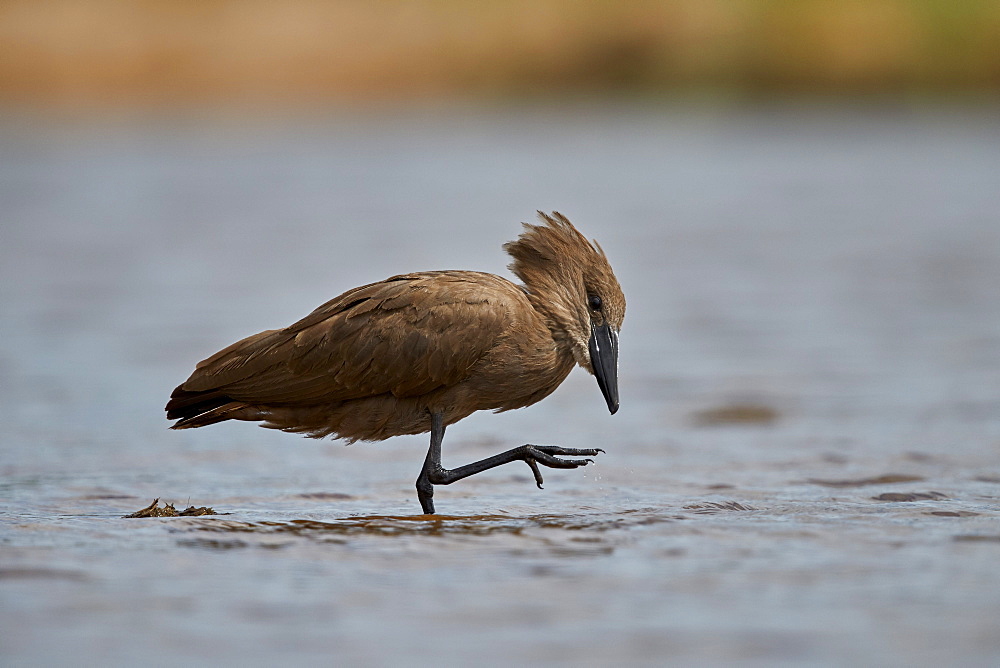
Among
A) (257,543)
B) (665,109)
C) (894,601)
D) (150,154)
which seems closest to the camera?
(894,601)

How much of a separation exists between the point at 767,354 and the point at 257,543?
22.0 feet

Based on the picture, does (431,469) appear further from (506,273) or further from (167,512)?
(506,273)

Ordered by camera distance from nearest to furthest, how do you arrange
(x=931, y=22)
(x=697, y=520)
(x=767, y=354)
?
(x=697, y=520), (x=767, y=354), (x=931, y=22)

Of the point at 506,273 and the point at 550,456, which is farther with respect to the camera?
the point at 506,273

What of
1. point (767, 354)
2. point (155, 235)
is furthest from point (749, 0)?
point (767, 354)

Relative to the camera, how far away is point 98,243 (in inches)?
760

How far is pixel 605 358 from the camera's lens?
7277mm

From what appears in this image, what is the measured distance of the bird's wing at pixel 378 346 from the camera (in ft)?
23.3

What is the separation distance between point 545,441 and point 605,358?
8.25 ft

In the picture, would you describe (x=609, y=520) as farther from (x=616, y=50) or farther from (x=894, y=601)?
(x=616, y=50)

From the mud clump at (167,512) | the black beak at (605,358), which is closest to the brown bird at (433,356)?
the black beak at (605,358)

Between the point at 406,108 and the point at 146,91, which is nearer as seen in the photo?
the point at 146,91

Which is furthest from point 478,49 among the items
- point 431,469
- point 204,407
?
point 431,469

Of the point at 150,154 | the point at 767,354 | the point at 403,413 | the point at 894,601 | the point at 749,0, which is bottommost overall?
the point at 894,601
